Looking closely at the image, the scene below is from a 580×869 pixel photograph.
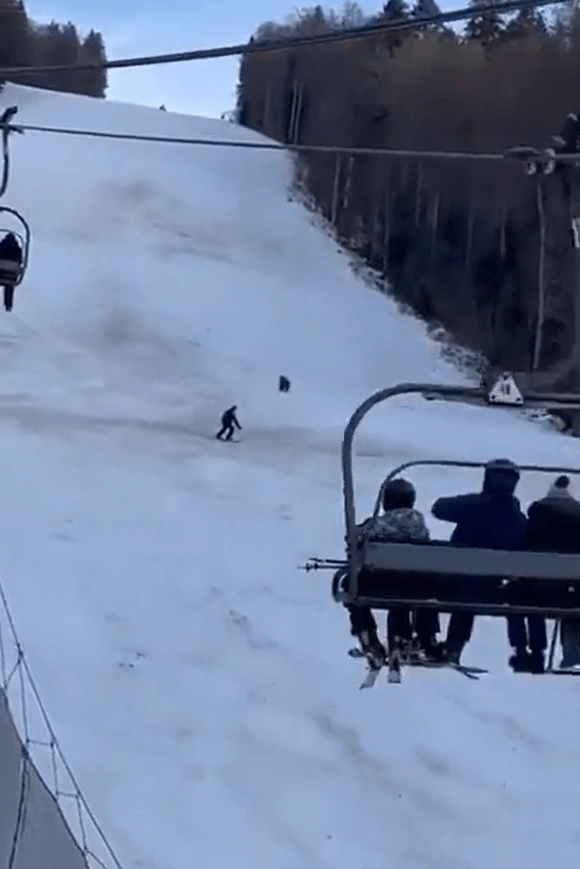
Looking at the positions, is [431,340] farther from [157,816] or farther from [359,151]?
[359,151]

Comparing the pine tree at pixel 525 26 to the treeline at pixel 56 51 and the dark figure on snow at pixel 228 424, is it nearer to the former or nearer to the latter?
the treeline at pixel 56 51

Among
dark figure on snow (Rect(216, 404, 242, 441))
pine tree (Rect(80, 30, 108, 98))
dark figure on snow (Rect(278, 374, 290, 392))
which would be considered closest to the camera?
dark figure on snow (Rect(216, 404, 242, 441))

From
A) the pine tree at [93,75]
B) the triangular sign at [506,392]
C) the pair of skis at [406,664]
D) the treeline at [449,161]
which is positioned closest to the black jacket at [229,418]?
the treeline at [449,161]

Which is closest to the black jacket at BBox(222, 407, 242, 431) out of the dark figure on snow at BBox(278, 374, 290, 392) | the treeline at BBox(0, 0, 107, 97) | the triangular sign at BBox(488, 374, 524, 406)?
the dark figure on snow at BBox(278, 374, 290, 392)

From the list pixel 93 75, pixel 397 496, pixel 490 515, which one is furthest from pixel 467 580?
pixel 93 75

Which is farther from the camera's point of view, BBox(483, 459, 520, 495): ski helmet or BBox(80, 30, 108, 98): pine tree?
BBox(80, 30, 108, 98): pine tree

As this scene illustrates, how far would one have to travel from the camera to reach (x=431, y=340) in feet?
116

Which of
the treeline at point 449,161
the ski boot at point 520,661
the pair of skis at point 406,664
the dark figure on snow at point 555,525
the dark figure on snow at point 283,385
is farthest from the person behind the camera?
the treeline at point 449,161

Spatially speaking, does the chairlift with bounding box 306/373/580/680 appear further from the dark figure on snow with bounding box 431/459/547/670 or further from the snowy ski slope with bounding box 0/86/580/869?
the snowy ski slope with bounding box 0/86/580/869

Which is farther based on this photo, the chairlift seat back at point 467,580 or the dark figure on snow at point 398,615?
the dark figure on snow at point 398,615

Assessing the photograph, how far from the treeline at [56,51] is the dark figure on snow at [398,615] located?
45.7 m

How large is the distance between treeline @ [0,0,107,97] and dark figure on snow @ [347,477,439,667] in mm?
45653

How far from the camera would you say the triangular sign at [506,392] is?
4.21m

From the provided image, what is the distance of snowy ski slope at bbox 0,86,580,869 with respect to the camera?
10781 millimetres
